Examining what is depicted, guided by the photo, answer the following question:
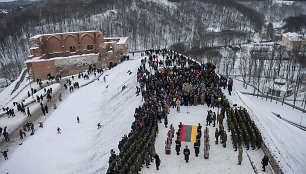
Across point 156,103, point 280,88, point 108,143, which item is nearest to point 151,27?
point 280,88

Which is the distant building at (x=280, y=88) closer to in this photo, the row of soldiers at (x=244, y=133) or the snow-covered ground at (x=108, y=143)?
the snow-covered ground at (x=108, y=143)

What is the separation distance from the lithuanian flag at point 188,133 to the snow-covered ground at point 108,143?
1.13 ft

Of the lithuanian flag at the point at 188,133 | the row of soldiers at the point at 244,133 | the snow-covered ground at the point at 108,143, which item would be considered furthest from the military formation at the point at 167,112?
the snow-covered ground at the point at 108,143

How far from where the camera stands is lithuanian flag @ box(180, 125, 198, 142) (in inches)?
456

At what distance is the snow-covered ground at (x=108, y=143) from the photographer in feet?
33.9

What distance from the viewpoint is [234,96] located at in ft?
56.3

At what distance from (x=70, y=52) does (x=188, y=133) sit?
103ft

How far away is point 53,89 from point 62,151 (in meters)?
12.7

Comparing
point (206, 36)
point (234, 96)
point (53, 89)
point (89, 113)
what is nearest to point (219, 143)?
point (234, 96)

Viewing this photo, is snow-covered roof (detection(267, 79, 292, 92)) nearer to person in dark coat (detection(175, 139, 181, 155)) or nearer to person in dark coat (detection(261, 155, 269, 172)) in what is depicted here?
person in dark coat (detection(261, 155, 269, 172))

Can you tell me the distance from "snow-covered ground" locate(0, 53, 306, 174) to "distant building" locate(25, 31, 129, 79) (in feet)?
33.6

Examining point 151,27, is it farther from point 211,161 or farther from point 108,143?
point 211,161

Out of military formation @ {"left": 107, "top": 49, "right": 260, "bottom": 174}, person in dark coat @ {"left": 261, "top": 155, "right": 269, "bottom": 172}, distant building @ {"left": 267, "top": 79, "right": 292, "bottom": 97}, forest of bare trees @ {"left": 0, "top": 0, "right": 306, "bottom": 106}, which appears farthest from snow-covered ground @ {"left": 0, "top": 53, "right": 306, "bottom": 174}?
forest of bare trees @ {"left": 0, "top": 0, "right": 306, "bottom": 106}

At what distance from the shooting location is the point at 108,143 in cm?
1470
